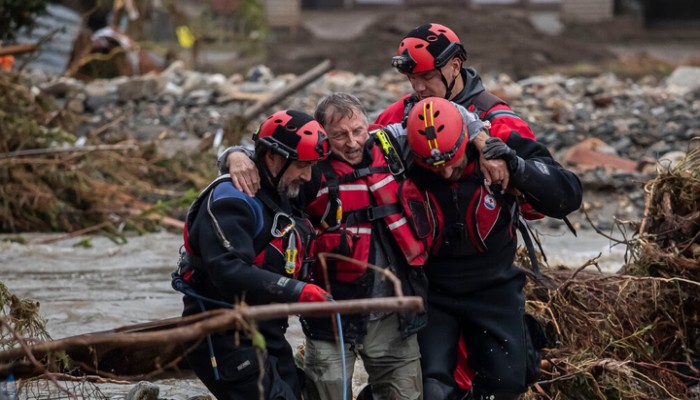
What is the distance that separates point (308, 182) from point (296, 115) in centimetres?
31

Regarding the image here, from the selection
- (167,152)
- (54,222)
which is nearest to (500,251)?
(54,222)

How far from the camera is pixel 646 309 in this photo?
6.60 meters

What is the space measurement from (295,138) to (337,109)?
344mm

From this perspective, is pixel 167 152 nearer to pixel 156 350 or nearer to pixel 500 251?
pixel 156 350

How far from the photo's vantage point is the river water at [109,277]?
7660 mm

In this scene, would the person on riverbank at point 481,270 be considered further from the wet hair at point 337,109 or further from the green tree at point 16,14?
the green tree at point 16,14

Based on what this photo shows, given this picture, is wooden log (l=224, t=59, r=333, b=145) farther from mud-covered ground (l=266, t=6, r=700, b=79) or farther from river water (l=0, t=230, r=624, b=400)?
mud-covered ground (l=266, t=6, r=700, b=79)

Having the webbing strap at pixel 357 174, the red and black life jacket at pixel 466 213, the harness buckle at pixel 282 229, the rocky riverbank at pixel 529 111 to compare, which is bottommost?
the rocky riverbank at pixel 529 111

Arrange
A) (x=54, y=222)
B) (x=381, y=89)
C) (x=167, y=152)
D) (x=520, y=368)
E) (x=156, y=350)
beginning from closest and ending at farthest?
1. (x=520, y=368)
2. (x=156, y=350)
3. (x=54, y=222)
4. (x=167, y=152)
5. (x=381, y=89)

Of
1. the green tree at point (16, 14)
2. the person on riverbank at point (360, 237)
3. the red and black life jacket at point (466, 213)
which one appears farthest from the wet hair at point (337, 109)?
the green tree at point (16, 14)

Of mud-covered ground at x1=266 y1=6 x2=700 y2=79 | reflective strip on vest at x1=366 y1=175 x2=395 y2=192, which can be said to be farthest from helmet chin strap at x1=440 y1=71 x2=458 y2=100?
mud-covered ground at x1=266 y1=6 x2=700 y2=79

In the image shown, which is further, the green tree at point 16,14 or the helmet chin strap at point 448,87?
the green tree at point 16,14

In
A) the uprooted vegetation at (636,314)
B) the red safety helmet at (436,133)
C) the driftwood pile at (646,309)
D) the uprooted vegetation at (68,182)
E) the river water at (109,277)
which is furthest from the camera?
the uprooted vegetation at (68,182)

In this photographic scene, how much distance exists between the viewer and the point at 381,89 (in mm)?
19172
